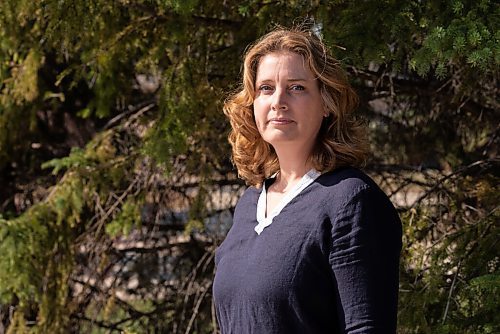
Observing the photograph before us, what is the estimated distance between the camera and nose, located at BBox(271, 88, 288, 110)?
2.40 meters

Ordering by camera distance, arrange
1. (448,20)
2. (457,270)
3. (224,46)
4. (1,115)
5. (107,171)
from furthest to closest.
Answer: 1. (1,115)
2. (107,171)
3. (224,46)
4. (457,270)
5. (448,20)

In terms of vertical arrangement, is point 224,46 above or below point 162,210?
above

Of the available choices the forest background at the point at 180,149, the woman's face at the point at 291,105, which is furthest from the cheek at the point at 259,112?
the forest background at the point at 180,149

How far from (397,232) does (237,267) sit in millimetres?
440

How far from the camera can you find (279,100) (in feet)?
7.91

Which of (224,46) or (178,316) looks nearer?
(224,46)

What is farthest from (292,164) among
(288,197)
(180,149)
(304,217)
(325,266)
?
(180,149)

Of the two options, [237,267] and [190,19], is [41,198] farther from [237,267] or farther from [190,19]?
[237,267]

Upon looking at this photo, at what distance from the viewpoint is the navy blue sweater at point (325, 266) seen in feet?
7.04

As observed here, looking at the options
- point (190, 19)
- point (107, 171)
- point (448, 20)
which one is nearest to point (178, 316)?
point (107, 171)

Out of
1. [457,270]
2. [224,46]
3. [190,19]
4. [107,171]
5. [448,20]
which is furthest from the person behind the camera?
[107,171]

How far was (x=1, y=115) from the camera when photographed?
5539 mm

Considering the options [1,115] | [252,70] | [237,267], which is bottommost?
[237,267]

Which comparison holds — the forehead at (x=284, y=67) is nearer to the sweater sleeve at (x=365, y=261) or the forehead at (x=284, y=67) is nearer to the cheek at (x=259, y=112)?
the cheek at (x=259, y=112)
